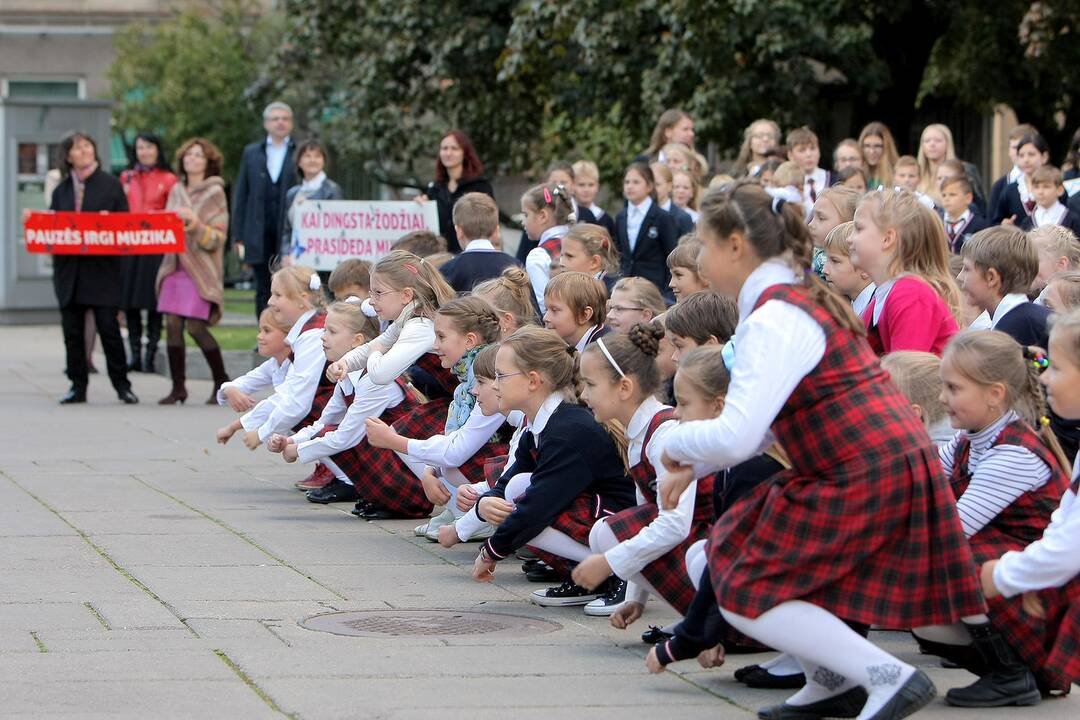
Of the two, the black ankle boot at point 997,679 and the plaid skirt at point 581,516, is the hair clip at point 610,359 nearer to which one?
the plaid skirt at point 581,516

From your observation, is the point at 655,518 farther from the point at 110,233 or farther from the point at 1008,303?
the point at 110,233

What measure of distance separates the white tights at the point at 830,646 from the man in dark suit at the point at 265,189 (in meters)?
10.3

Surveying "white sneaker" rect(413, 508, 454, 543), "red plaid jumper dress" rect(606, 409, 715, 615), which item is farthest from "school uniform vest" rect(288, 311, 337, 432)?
"red plaid jumper dress" rect(606, 409, 715, 615)

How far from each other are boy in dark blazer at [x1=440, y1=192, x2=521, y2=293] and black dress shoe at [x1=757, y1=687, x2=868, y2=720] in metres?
5.03

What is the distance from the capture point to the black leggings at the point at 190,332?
13.4 meters

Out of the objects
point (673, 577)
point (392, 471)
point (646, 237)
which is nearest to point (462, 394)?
point (392, 471)

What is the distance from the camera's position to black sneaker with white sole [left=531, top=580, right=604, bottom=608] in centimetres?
654

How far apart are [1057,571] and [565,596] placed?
2.37 meters

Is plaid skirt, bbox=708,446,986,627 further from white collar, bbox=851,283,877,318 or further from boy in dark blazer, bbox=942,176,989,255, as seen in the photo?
boy in dark blazer, bbox=942,176,989,255

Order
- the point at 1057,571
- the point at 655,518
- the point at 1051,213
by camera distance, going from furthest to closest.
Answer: the point at 1051,213
the point at 655,518
the point at 1057,571

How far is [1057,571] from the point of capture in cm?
459

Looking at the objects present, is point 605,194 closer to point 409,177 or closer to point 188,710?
point 409,177

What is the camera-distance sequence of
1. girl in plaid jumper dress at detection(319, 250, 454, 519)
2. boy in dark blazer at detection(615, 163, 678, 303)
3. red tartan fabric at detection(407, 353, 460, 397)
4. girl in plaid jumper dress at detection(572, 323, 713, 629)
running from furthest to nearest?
boy in dark blazer at detection(615, 163, 678, 303)
red tartan fabric at detection(407, 353, 460, 397)
girl in plaid jumper dress at detection(319, 250, 454, 519)
girl in plaid jumper dress at detection(572, 323, 713, 629)

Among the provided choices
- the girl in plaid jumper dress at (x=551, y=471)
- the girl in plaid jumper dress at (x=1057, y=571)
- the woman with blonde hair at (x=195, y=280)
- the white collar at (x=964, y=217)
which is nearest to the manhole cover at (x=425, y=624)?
the girl in plaid jumper dress at (x=551, y=471)
